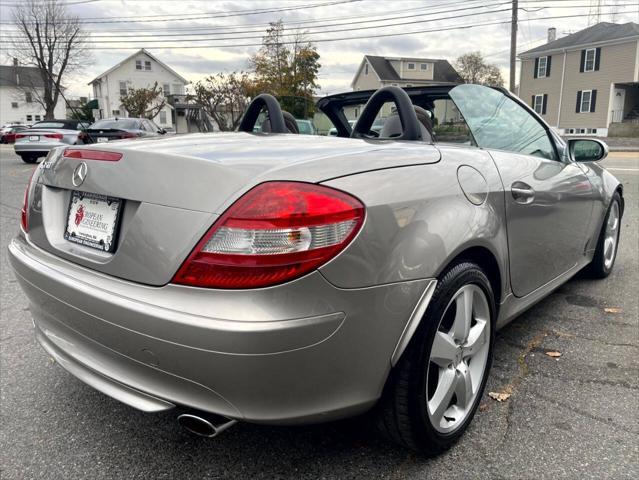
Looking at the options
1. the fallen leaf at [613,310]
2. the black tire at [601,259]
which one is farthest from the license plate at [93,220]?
the black tire at [601,259]

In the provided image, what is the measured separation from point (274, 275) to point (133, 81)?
59699 millimetres

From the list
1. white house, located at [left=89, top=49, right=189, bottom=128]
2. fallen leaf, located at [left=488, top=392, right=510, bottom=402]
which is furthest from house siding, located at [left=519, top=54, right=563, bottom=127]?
fallen leaf, located at [left=488, top=392, right=510, bottom=402]

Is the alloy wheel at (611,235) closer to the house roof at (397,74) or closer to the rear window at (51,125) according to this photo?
the rear window at (51,125)

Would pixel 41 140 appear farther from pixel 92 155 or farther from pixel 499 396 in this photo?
pixel 499 396

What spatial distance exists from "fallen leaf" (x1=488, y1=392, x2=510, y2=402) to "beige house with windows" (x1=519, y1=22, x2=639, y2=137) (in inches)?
1402

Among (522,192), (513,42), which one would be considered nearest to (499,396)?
(522,192)

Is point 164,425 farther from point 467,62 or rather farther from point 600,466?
point 467,62

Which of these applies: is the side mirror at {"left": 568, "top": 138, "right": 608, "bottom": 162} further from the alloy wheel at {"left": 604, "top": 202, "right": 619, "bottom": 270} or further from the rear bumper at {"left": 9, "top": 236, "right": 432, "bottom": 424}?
the rear bumper at {"left": 9, "top": 236, "right": 432, "bottom": 424}

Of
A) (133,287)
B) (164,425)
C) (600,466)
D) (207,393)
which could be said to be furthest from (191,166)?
(600,466)

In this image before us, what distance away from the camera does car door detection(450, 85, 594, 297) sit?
2.52 meters

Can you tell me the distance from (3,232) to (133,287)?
563cm

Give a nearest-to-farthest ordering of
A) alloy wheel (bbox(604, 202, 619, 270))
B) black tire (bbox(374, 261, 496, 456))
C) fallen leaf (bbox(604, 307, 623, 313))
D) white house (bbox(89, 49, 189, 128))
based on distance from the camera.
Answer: black tire (bbox(374, 261, 496, 456)), fallen leaf (bbox(604, 307, 623, 313)), alloy wheel (bbox(604, 202, 619, 270)), white house (bbox(89, 49, 189, 128))

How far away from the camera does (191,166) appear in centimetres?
173

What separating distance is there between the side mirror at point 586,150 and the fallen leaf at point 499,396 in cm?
176
